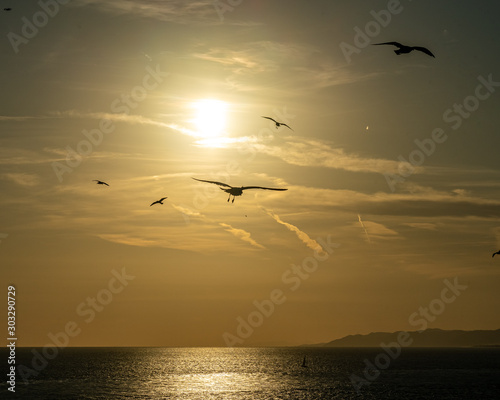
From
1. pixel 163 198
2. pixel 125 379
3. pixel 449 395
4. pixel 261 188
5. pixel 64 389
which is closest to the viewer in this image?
pixel 261 188

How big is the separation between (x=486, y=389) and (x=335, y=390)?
104 ft

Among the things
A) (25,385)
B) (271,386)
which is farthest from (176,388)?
(25,385)

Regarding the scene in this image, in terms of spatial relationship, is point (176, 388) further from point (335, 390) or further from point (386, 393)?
point (386, 393)

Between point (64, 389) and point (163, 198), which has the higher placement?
point (163, 198)

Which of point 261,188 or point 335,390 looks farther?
point 335,390

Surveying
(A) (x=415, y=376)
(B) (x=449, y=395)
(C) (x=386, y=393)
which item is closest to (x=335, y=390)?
(C) (x=386, y=393)

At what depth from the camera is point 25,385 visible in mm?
135000

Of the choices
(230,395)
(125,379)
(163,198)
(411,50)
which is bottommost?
(125,379)

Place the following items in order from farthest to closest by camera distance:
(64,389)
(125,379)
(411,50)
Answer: (125,379), (64,389), (411,50)

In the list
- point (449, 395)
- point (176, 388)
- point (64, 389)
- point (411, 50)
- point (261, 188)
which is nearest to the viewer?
point (411, 50)

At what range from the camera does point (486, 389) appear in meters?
132

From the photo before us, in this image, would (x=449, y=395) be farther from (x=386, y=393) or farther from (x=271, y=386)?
(x=271, y=386)

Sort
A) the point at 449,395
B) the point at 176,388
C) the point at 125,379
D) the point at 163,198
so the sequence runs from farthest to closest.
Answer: the point at 125,379 → the point at 176,388 → the point at 449,395 → the point at 163,198

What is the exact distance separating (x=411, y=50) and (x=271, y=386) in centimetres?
10670
